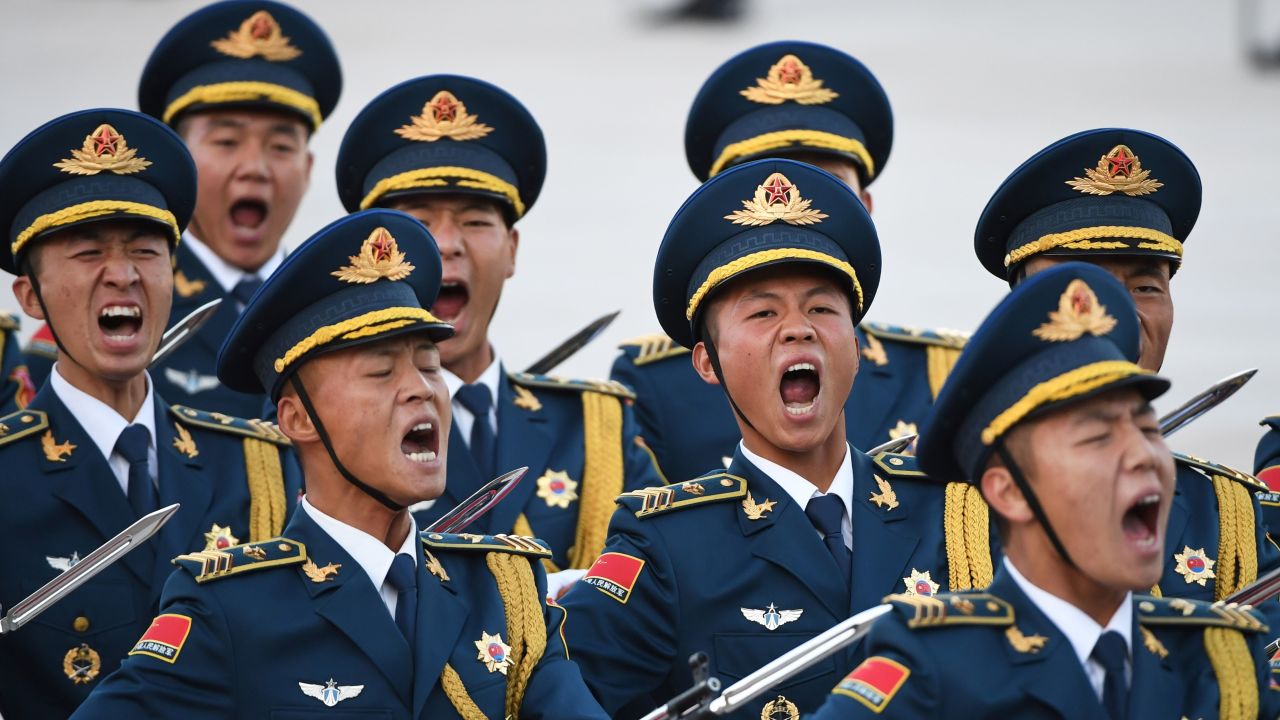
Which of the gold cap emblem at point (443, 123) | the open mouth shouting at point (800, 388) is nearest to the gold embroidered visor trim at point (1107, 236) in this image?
the open mouth shouting at point (800, 388)

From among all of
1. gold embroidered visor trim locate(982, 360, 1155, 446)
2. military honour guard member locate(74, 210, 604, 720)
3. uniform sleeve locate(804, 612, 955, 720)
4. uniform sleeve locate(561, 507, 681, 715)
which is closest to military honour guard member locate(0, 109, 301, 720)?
military honour guard member locate(74, 210, 604, 720)

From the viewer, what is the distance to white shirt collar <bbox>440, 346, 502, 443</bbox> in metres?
6.75

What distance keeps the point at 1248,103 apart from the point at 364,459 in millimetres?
13241

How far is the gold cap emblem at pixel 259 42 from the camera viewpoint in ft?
25.9

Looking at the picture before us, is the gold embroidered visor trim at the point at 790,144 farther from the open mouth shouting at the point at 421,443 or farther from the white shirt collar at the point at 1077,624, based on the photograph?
the white shirt collar at the point at 1077,624

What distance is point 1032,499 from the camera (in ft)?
14.9

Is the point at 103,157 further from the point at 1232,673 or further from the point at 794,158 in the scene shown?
the point at 1232,673

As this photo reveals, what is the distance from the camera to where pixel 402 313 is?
5.22 m

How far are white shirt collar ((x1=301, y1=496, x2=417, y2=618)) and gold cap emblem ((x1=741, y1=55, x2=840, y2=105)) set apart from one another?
2639 millimetres

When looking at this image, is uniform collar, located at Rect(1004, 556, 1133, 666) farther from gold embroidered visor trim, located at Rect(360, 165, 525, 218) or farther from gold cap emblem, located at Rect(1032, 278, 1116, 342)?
gold embroidered visor trim, located at Rect(360, 165, 525, 218)

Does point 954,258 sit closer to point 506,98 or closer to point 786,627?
point 506,98

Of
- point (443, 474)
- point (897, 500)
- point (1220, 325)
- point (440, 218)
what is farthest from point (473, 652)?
point (1220, 325)

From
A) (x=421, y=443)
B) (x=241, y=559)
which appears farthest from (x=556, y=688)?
(x=241, y=559)

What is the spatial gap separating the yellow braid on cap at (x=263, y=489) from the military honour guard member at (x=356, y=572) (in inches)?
37.0
